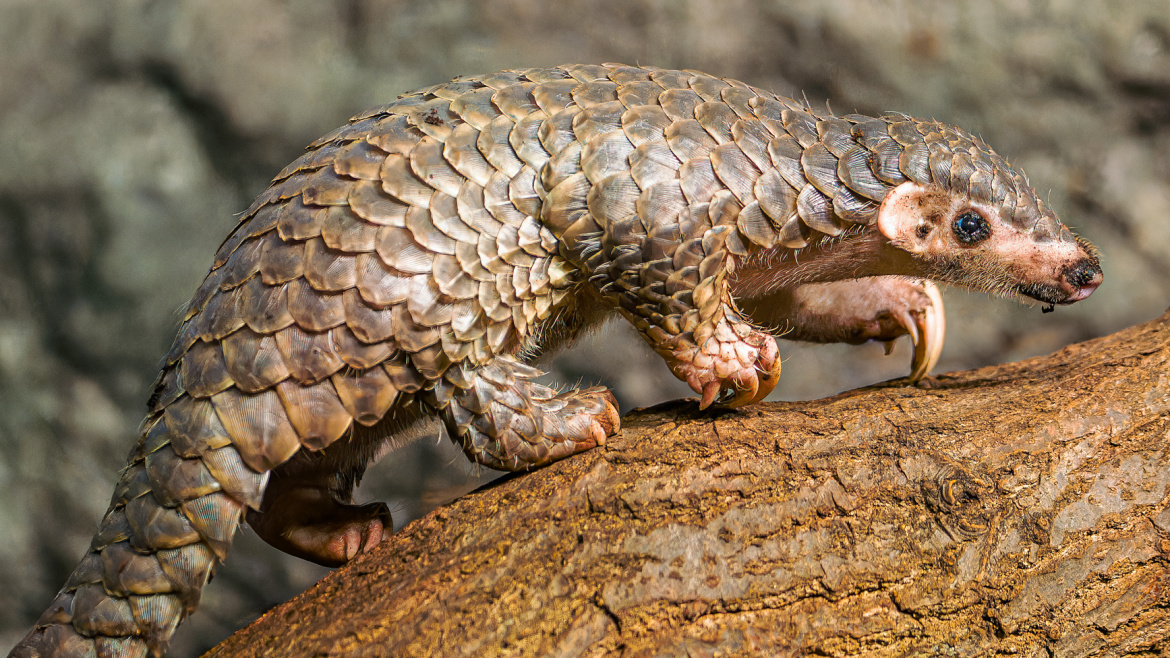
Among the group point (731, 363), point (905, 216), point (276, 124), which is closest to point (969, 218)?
point (905, 216)

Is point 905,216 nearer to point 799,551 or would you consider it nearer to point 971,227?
point 971,227

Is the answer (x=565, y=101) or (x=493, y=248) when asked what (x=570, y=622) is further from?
(x=565, y=101)

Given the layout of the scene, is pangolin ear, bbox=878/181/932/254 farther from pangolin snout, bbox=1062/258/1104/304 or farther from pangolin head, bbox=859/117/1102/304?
pangolin snout, bbox=1062/258/1104/304

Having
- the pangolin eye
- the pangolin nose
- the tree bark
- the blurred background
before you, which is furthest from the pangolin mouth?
the blurred background

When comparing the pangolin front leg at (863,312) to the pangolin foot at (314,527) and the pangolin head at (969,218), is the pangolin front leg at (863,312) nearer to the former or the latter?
the pangolin head at (969,218)

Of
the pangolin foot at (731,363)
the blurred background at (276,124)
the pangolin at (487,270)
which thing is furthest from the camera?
the blurred background at (276,124)

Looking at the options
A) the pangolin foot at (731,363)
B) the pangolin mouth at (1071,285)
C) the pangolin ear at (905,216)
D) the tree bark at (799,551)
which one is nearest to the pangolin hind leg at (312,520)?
the tree bark at (799,551)

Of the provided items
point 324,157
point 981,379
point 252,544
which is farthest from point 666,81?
point 252,544
